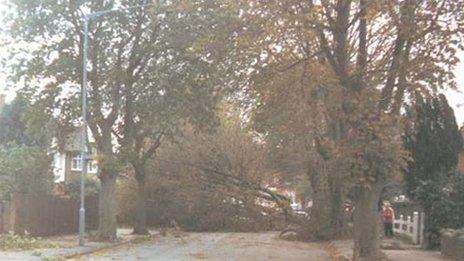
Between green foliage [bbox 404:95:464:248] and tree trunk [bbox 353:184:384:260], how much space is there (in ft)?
17.0

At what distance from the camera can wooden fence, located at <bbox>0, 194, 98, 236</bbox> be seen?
3042 centimetres

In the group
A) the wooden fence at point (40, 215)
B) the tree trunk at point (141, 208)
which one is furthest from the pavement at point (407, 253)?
the wooden fence at point (40, 215)

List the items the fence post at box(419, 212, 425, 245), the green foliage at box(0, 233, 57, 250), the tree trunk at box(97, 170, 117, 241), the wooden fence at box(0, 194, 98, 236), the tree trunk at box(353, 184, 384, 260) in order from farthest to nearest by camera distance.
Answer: the tree trunk at box(97, 170, 117, 241) < the wooden fence at box(0, 194, 98, 236) < the fence post at box(419, 212, 425, 245) < the green foliage at box(0, 233, 57, 250) < the tree trunk at box(353, 184, 384, 260)

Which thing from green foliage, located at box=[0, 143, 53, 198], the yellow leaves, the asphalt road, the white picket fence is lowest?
the asphalt road

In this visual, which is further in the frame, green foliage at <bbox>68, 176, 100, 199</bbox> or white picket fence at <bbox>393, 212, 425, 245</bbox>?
green foliage at <bbox>68, 176, 100, 199</bbox>

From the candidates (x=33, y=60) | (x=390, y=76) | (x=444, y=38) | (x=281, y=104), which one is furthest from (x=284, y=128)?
(x=33, y=60)

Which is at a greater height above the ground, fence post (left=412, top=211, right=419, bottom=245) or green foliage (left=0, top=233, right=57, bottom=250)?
fence post (left=412, top=211, right=419, bottom=245)

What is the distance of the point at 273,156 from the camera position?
1737 inches

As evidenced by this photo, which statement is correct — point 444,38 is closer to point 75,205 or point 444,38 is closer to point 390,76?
point 390,76

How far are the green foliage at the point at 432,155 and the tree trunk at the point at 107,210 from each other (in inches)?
491

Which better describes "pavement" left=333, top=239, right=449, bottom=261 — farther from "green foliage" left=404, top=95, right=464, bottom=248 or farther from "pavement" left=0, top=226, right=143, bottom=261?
"pavement" left=0, top=226, right=143, bottom=261

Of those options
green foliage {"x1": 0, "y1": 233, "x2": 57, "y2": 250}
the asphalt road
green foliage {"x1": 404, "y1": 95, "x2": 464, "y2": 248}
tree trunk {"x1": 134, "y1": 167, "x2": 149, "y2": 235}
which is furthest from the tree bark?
green foliage {"x1": 0, "y1": 233, "x2": 57, "y2": 250}

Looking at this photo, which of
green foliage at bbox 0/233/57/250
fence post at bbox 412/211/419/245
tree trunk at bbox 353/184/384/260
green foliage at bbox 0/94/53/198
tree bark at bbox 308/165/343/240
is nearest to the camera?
tree trunk at bbox 353/184/384/260

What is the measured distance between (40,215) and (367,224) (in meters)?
16.6
